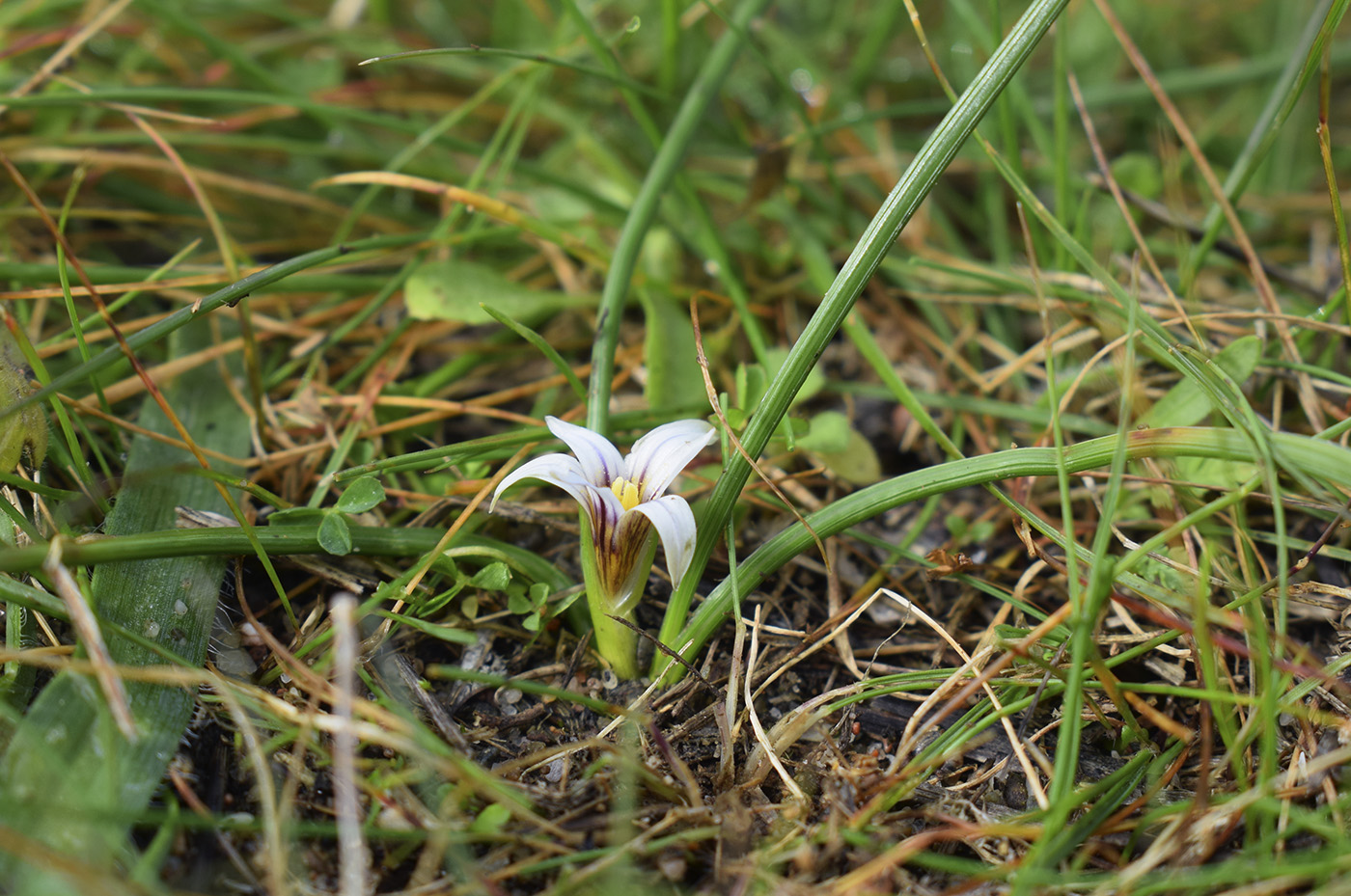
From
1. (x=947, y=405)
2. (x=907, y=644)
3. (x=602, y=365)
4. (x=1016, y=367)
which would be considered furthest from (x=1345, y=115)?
(x=602, y=365)

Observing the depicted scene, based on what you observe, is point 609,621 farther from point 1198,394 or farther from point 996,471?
point 1198,394

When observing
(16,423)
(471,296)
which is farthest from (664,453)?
(16,423)

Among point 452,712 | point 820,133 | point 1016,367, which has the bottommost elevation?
point 452,712

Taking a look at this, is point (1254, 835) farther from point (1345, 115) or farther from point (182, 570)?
point (1345, 115)

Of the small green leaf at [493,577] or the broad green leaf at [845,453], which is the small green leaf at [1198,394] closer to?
the broad green leaf at [845,453]

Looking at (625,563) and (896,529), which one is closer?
(625,563)

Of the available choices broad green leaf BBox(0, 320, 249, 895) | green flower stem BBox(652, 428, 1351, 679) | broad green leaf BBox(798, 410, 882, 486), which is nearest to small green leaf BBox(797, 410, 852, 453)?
broad green leaf BBox(798, 410, 882, 486)
